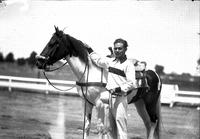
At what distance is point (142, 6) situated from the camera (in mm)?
6945

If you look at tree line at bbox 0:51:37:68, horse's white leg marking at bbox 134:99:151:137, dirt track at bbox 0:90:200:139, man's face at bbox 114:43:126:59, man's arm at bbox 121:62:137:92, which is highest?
man's face at bbox 114:43:126:59

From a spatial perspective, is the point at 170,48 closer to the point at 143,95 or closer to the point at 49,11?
the point at 143,95

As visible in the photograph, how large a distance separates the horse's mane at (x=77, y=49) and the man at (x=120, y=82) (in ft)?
2.43

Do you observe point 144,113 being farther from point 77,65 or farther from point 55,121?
point 55,121

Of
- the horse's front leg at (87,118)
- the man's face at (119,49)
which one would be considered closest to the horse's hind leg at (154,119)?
the horse's front leg at (87,118)

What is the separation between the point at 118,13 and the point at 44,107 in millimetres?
4918

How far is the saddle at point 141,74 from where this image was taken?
6148 millimetres

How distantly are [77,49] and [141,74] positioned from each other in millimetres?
1477

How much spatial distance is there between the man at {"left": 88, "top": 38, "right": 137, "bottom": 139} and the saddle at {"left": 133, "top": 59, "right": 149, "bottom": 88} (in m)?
1.43

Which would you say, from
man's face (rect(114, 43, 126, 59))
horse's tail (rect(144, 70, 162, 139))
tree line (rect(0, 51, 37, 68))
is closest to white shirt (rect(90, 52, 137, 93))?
man's face (rect(114, 43, 126, 59))

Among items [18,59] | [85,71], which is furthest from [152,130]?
[18,59]

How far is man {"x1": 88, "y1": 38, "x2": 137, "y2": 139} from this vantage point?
14.9ft

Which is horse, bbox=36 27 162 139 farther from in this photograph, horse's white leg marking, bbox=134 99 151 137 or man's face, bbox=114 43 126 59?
horse's white leg marking, bbox=134 99 151 137

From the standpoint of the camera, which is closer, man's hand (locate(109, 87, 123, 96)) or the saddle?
man's hand (locate(109, 87, 123, 96))
